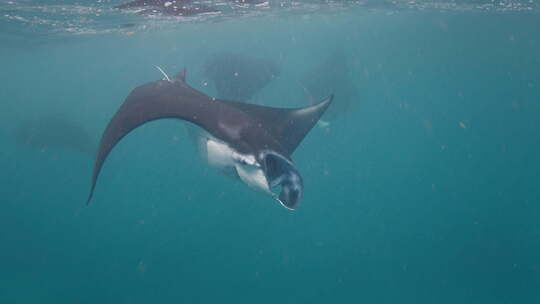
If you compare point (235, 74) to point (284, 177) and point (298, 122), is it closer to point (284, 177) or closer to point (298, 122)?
point (298, 122)

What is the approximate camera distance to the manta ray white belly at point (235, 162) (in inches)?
139

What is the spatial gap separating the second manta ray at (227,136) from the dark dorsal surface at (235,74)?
38.5ft

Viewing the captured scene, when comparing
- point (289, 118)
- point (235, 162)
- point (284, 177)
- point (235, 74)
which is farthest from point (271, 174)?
point (235, 74)

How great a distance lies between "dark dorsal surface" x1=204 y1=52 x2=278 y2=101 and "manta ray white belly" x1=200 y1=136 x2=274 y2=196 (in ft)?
40.3

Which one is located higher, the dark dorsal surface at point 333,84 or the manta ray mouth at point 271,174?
the manta ray mouth at point 271,174

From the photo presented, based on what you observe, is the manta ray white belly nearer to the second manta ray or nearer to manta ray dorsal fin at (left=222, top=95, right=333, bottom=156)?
the second manta ray

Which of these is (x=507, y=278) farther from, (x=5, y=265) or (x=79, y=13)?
(x=5, y=265)

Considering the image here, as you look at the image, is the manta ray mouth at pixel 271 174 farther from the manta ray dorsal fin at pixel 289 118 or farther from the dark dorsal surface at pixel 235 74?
the dark dorsal surface at pixel 235 74

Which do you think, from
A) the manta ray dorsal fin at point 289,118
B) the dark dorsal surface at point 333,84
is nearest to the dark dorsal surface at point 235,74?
the dark dorsal surface at point 333,84

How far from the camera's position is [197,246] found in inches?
685

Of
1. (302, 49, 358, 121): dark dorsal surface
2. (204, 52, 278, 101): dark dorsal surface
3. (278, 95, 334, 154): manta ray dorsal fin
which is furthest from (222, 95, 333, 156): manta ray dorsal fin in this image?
(302, 49, 358, 121): dark dorsal surface

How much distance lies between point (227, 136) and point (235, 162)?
0.33 meters

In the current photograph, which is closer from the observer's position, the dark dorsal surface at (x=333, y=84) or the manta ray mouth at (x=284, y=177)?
the manta ray mouth at (x=284, y=177)

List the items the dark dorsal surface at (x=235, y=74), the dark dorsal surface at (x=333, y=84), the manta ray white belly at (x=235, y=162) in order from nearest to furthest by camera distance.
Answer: the manta ray white belly at (x=235, y=162) → the dark dorsal surface at (x=235, y=74) → the dark dorsal surface at (x=333, y=84)
